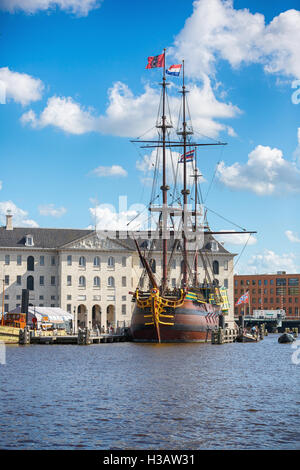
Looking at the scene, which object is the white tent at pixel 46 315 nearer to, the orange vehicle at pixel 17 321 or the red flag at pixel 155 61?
the orange vehicle at pixel 17 321

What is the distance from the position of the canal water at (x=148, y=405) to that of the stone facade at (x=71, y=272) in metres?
71.3

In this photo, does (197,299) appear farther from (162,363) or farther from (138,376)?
(138,376)

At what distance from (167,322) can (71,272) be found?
159 ft

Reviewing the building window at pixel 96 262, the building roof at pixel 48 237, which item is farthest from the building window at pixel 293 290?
the building window at pixel 96 262

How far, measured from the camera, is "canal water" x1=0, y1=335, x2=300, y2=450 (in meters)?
24.9

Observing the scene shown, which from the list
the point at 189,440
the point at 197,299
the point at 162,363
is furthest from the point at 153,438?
the point at 197,299

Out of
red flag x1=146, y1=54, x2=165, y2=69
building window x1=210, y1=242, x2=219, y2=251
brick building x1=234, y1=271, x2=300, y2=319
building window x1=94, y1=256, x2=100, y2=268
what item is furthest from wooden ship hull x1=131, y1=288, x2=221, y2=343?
brick building x1=234, y1=271, x2=300, y2=319

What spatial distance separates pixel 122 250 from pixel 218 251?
Result: 2139cm

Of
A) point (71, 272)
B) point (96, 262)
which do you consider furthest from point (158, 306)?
point (96, 262)

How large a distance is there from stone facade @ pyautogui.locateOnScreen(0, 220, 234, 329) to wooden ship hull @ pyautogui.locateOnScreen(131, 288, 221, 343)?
4215 cm

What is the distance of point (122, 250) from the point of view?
13125 centimetres

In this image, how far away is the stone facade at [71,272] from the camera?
5007 inches

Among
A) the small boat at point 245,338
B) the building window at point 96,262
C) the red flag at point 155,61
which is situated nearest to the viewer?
the red flag at point 155,61

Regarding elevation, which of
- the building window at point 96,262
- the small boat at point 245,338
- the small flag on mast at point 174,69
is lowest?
the small boat at point 245,338
